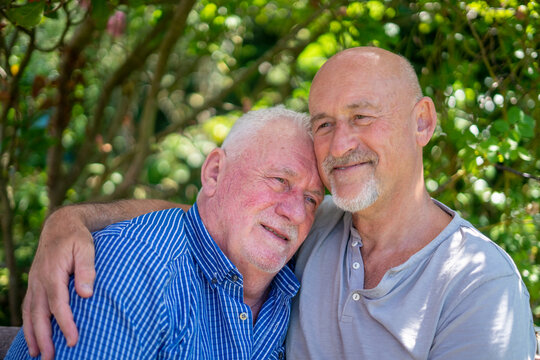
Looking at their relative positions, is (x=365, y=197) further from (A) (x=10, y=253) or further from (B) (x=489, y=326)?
(A) (x=10, y=253)

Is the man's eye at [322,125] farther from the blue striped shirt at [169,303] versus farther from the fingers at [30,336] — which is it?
the fingers at [30,336]

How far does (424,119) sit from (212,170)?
3.32ft

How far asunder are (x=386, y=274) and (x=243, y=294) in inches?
25.1

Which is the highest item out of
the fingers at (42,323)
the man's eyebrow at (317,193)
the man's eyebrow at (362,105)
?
the man's eyebrow at (362,105)

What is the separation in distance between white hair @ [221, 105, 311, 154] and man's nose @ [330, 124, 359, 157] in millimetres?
178

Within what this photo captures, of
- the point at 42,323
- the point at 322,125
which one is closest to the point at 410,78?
the point at 322,125

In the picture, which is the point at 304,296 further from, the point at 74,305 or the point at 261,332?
the point at 74,305

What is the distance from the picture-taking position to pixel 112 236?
210cm

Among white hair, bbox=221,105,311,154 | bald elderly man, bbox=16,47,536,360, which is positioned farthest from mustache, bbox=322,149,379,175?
white hair, bbox=221,105,311,154

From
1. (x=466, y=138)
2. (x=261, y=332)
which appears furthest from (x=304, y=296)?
(x=466, y=138)

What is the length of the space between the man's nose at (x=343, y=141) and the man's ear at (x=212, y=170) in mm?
497

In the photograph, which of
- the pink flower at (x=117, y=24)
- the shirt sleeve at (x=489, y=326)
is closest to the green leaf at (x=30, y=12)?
the pink flower at (x=117, y=24)

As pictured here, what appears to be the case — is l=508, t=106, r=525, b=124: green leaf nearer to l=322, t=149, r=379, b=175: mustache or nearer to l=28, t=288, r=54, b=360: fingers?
l=322, t=149, r=379, b=175: mustache

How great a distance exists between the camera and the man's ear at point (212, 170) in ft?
8.11
